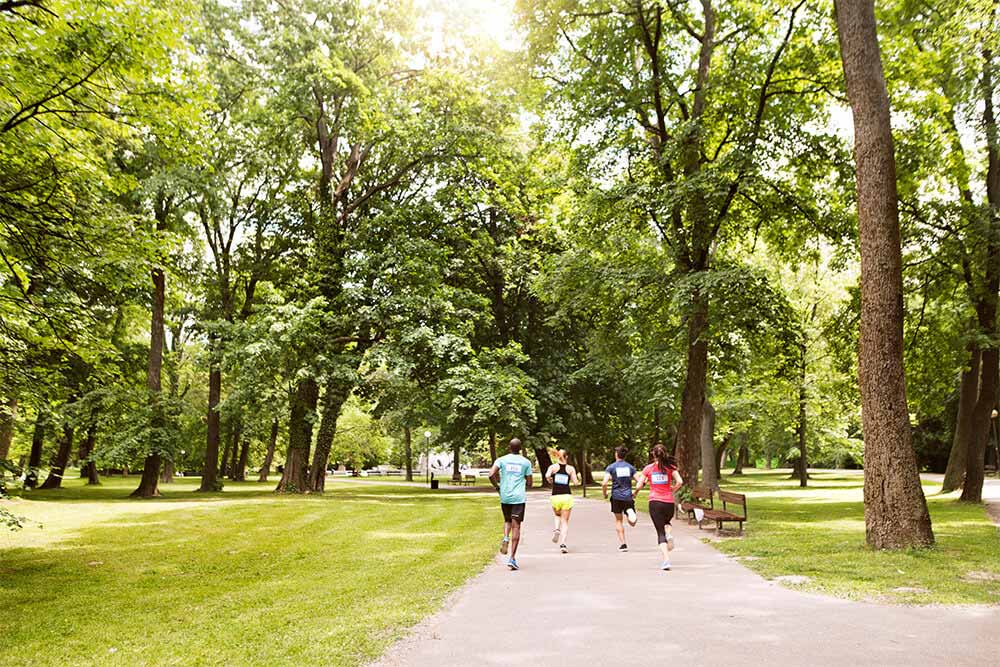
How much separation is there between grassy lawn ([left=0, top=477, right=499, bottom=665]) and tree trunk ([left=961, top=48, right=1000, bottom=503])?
49.2 ft

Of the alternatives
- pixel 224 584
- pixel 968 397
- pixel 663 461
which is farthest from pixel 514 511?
pixel 968 397

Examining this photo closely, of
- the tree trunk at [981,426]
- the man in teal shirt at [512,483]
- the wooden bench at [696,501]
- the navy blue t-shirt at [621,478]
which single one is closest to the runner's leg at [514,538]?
the man in teal shirt at [512,483]

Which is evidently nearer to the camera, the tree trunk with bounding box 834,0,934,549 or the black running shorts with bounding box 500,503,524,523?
the tree trunk with bounding box 834,0,934,549

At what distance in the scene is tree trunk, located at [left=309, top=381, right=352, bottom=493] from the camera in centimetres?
2713

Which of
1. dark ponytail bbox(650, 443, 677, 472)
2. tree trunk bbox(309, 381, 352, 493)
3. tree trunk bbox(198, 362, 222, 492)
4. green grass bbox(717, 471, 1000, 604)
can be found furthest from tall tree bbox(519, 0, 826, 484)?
tree trunk bbox(198, 362, 222, 492)

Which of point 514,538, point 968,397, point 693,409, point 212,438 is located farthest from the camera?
point 212,438

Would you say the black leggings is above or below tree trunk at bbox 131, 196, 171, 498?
below

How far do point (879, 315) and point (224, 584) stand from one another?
10.7m

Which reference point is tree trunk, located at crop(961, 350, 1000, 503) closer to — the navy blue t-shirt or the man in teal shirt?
the navy blue t-shirt

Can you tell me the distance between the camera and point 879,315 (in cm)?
1063

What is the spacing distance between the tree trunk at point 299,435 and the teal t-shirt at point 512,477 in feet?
56.5

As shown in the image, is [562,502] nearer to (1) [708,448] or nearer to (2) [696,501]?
(2) [696,501]

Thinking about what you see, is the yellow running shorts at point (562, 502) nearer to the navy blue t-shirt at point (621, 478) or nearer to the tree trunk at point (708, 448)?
the navy blue t-shirt at point (621, 478)

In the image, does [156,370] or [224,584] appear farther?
[156,370]
